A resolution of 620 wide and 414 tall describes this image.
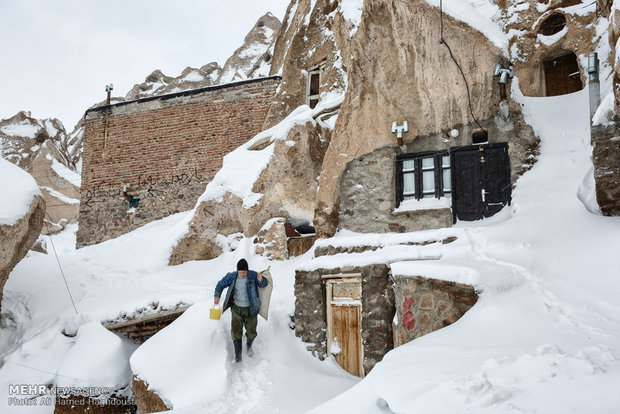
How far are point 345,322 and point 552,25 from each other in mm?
7540

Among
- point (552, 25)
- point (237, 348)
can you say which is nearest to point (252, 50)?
point (552, 25)

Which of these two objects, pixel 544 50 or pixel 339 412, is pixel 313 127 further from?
pixel 339 412

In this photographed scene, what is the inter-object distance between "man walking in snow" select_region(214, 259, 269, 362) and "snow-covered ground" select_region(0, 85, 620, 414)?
0.38 m

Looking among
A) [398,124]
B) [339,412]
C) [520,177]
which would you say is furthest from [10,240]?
[520,177]

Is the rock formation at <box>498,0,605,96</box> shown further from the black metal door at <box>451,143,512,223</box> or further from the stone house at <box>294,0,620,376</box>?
the black metal door at <box>451,143,512,223</box>

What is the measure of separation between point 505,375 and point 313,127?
31.7 ft

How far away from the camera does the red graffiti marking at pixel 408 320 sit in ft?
22.1

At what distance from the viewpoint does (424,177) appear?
9680mm

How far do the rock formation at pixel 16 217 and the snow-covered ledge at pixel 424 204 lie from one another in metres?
7.42

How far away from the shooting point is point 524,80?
10.3 m

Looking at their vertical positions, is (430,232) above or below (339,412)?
above

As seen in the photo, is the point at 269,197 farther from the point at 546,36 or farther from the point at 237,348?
the point at 546,36

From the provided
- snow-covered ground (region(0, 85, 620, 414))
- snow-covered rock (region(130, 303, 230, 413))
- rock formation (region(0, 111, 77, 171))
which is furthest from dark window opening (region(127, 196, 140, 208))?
rock formation (region(0, 111, 77, 171))

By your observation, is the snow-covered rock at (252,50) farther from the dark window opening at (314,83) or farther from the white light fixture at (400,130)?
the white light fixture at (400,130)
